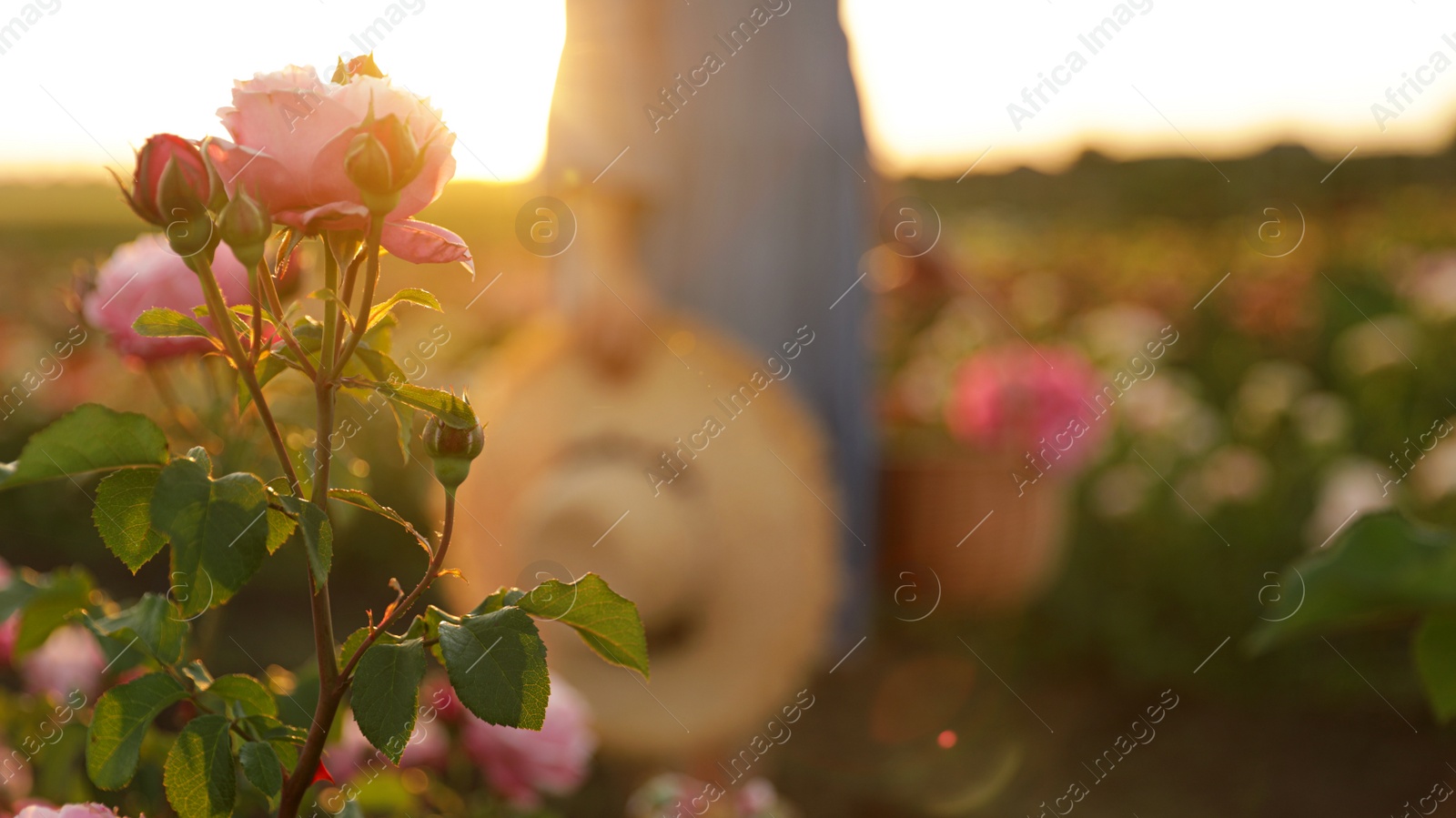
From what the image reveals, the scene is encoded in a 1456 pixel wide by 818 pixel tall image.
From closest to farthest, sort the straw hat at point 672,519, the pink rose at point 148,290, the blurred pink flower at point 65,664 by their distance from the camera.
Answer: the pink rose at point 148,290 → the blurred pink flower at point 65,664 → the straw hat at point 672,519

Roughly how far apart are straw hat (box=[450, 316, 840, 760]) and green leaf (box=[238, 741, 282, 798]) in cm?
118

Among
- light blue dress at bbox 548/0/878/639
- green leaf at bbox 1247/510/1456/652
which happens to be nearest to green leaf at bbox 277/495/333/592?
green leaf at bbox 1247/510/1456/652

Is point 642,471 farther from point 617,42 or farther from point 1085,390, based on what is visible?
point 1085,390

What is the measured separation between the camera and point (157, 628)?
1.24ft

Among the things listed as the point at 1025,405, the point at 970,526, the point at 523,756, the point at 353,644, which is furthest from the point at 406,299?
the point at 1025,405

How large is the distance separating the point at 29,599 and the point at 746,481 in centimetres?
125

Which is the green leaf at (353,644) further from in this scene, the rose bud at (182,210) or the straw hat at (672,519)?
the straw hat at (672,519)

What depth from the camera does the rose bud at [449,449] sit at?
1.22 ft

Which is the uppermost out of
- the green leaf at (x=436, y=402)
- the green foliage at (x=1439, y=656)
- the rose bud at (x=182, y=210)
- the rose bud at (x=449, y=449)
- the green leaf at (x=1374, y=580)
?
the rose bud at (x=182, y=210)

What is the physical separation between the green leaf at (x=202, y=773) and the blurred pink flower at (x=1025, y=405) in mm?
1954

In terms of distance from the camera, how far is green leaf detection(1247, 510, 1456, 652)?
1.20ft

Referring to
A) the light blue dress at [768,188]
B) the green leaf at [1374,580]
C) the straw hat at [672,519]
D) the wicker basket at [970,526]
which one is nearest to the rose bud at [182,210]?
the green leaf at [1374,580]

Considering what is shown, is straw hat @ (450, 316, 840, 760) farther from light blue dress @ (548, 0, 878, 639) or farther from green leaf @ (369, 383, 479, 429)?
green leaf @ (369, 383, 479, 429)

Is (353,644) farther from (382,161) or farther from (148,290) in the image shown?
(148,290)
